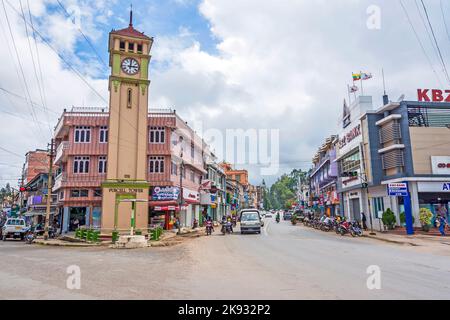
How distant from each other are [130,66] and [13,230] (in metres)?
18.4

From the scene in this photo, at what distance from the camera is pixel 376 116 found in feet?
104

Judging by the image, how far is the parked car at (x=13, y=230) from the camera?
29.4 metres

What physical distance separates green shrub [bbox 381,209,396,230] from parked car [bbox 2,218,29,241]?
1261 inches

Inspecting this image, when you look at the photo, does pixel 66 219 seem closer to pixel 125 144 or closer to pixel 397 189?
pixel 125 144

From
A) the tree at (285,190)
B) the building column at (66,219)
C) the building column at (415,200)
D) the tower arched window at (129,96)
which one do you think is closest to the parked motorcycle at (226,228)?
the tower arched window at (129,96)

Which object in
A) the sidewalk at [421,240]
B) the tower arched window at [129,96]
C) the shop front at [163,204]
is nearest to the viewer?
the sidewalk at [421,240]

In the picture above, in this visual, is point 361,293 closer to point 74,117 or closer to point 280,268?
point 280,268

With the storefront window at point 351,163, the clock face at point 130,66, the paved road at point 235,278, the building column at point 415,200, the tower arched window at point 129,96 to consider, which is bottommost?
the paved road at point 235,278

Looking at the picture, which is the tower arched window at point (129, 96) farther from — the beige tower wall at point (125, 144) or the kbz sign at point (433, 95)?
the kbz sign at point (433, 95)

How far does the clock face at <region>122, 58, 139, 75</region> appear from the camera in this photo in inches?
1276

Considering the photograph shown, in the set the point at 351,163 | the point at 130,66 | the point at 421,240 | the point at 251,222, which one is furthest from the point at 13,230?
the point at 351,163

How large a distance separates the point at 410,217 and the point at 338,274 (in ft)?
66.7

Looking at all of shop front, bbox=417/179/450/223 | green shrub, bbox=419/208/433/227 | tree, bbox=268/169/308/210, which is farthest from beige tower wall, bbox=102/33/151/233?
tree, bbox=268/169/308/210
